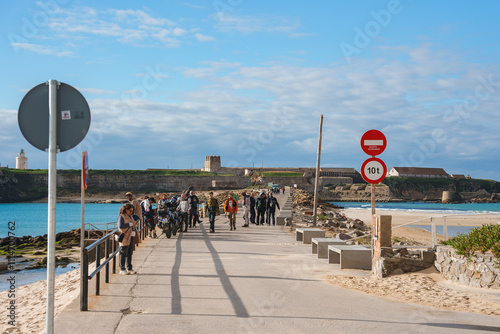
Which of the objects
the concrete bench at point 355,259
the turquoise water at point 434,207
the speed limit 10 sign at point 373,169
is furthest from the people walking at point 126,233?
the turquoise water at point 434,207

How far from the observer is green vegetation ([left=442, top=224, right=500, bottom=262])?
30.2 feet

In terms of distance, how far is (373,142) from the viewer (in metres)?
11.1

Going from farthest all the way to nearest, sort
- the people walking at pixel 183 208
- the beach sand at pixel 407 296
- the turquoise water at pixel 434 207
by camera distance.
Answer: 1. the turquoise water at pixel 434 207
2. the people walking at pixel 183 208
3. the beach sand at pixel 407 296

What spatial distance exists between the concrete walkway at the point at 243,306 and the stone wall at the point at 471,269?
6.52 ft

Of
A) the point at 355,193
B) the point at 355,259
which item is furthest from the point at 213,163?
the point at 355,259

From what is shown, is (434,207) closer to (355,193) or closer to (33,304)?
(355,193)

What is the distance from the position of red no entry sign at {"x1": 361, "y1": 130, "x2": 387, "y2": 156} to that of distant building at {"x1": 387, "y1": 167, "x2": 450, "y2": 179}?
542ft

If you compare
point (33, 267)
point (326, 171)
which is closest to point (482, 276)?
point (33, 267)

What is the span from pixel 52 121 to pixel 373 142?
Answer: 758 centimetres

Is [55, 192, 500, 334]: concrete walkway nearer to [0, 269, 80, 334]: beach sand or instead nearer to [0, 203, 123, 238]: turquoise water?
[0, 269, 80, 334]: beach sand

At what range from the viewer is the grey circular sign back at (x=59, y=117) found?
5.00 meters

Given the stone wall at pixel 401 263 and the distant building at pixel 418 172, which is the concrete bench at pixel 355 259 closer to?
the stone wall at pixel 401 263

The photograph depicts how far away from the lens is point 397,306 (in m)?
7.78

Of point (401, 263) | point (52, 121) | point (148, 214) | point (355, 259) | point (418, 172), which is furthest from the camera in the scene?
point (418, 172)
